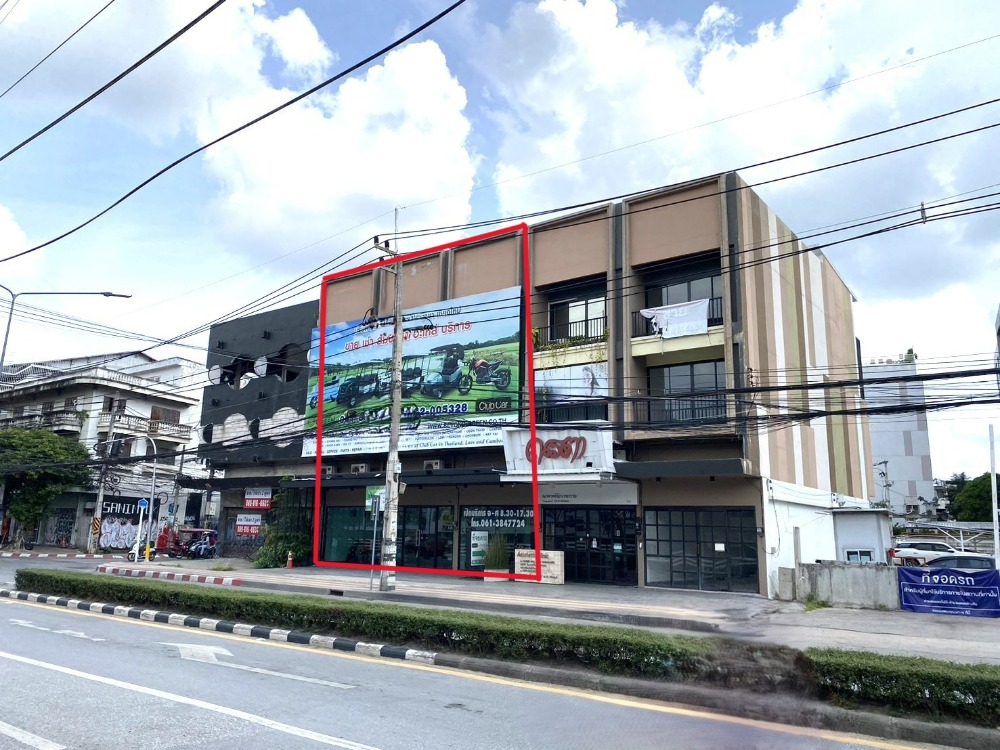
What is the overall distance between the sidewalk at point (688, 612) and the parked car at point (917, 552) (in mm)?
11912

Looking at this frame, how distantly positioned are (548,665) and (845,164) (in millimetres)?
8888

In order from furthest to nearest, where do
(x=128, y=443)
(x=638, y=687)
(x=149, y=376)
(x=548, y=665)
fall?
(x=149, y=376) < (x=128, y=443) < (x=548, y=665) < (x=638, y=687)

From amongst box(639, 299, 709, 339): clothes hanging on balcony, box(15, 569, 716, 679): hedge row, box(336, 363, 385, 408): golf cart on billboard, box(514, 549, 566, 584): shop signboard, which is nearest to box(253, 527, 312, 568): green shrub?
box(336, 363, 385, 408): golf cart on billboard

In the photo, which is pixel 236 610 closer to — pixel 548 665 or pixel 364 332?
pixel 548 665

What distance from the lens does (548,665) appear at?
30.9ft

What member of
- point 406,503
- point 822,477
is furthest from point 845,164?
point 406,503

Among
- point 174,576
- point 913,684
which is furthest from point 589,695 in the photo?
point 174,576

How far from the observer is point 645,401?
23516 millimetres

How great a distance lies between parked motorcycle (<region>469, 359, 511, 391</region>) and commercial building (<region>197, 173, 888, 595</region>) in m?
0.05

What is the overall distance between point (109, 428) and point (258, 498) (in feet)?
49.9

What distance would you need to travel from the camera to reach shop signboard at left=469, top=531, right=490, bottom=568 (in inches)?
1057

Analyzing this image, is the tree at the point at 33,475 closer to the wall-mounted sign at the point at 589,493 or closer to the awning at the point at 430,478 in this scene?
the awning at the point at 430,478

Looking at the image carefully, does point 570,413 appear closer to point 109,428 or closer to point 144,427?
point 109,428

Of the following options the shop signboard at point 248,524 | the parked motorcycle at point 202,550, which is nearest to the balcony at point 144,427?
the parked motorcycle at point 202,550
